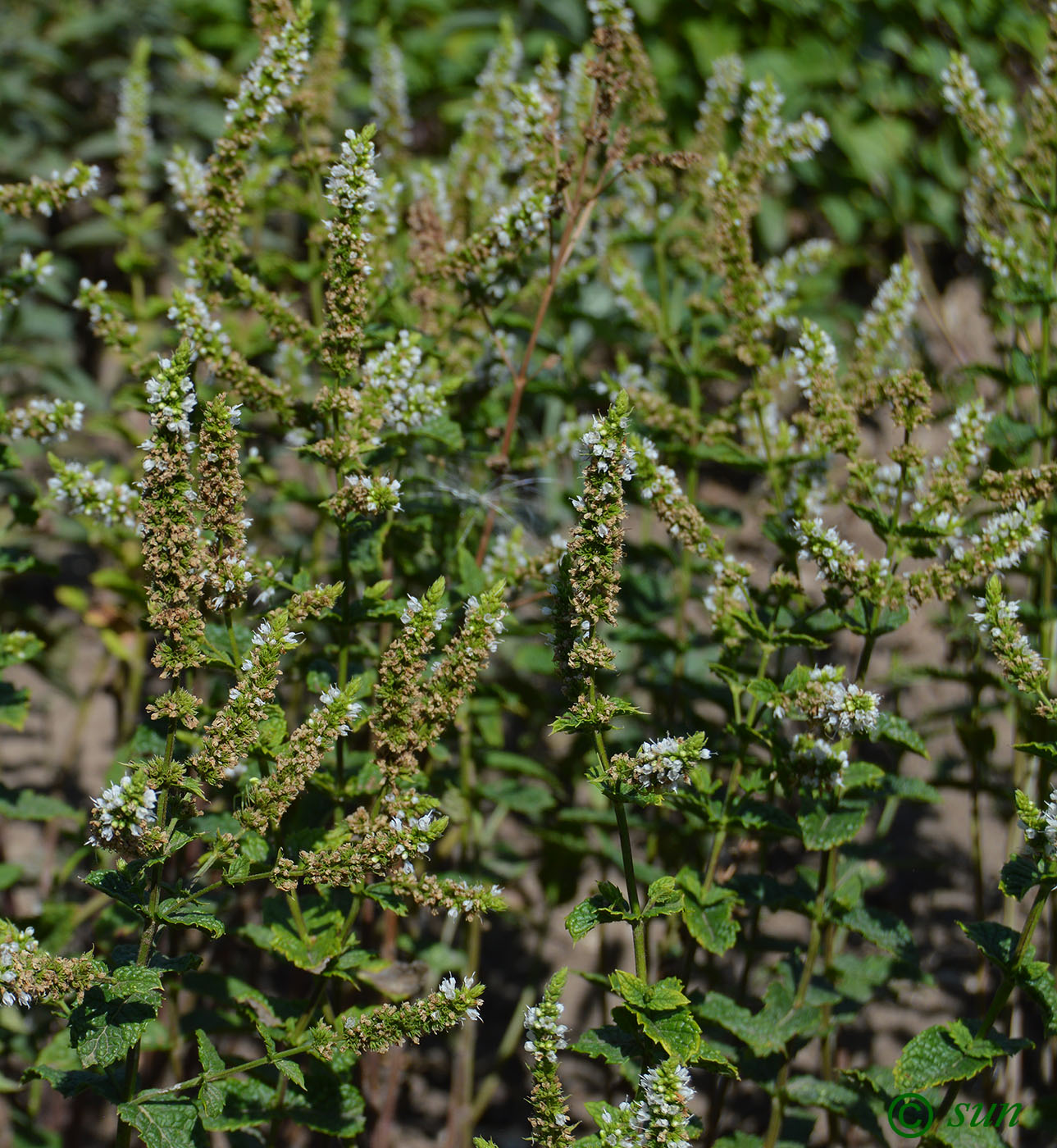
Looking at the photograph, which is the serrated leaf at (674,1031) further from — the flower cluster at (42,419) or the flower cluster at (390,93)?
the flower cluster at (390,93)

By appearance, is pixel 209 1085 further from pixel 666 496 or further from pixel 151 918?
pixel 666 496

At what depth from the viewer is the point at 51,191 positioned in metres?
2.46

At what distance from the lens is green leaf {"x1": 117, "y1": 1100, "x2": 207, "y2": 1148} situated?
6.12 ft

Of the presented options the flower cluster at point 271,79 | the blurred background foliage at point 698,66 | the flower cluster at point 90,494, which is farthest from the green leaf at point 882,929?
the blurred background foliage at point 698,66

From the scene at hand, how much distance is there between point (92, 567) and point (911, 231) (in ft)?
13.2

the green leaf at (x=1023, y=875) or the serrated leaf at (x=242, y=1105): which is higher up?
the green leaf at (x=1023, y=875)

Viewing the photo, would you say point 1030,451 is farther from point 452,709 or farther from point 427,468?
point 452,709

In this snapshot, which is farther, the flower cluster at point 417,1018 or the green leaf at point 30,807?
the green leaf at point 30,807

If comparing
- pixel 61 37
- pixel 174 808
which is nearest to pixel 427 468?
pixel 174 808

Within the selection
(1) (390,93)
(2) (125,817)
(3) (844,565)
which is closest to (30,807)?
(2) (125,817)

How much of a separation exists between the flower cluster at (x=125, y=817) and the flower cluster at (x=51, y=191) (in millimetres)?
1440

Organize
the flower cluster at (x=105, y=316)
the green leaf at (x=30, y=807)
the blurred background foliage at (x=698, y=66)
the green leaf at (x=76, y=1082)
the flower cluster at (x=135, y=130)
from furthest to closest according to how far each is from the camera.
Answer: the blurred background foliage at (x=698, y=66) < the flower cluster at (x=135, y=130) < the green leaf at (x=30, y=807) < the flower cluster at (x=105, y=316) < the green leaf at (x=76, y=1082)

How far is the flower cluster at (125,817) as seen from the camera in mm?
1725

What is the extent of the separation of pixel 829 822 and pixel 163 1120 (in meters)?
1.42
